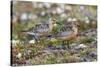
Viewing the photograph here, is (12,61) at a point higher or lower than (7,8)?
lower

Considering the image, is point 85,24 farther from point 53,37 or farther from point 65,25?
point 53,37

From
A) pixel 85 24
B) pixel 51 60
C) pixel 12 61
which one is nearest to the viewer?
pixel 12 61

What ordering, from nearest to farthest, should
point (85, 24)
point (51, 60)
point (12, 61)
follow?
point (12, 61), point (51, 60), point (85, 24)

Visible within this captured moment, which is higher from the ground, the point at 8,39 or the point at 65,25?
the point at 65,25

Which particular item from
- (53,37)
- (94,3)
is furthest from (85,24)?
(53,37)

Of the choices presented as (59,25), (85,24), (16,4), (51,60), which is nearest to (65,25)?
(59,25)

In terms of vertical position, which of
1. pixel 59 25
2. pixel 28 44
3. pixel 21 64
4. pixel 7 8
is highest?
pixel 7 8

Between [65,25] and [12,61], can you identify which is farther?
[65,25]

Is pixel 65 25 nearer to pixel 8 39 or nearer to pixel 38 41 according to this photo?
pixel 38 41

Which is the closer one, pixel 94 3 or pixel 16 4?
pixel 16 4
